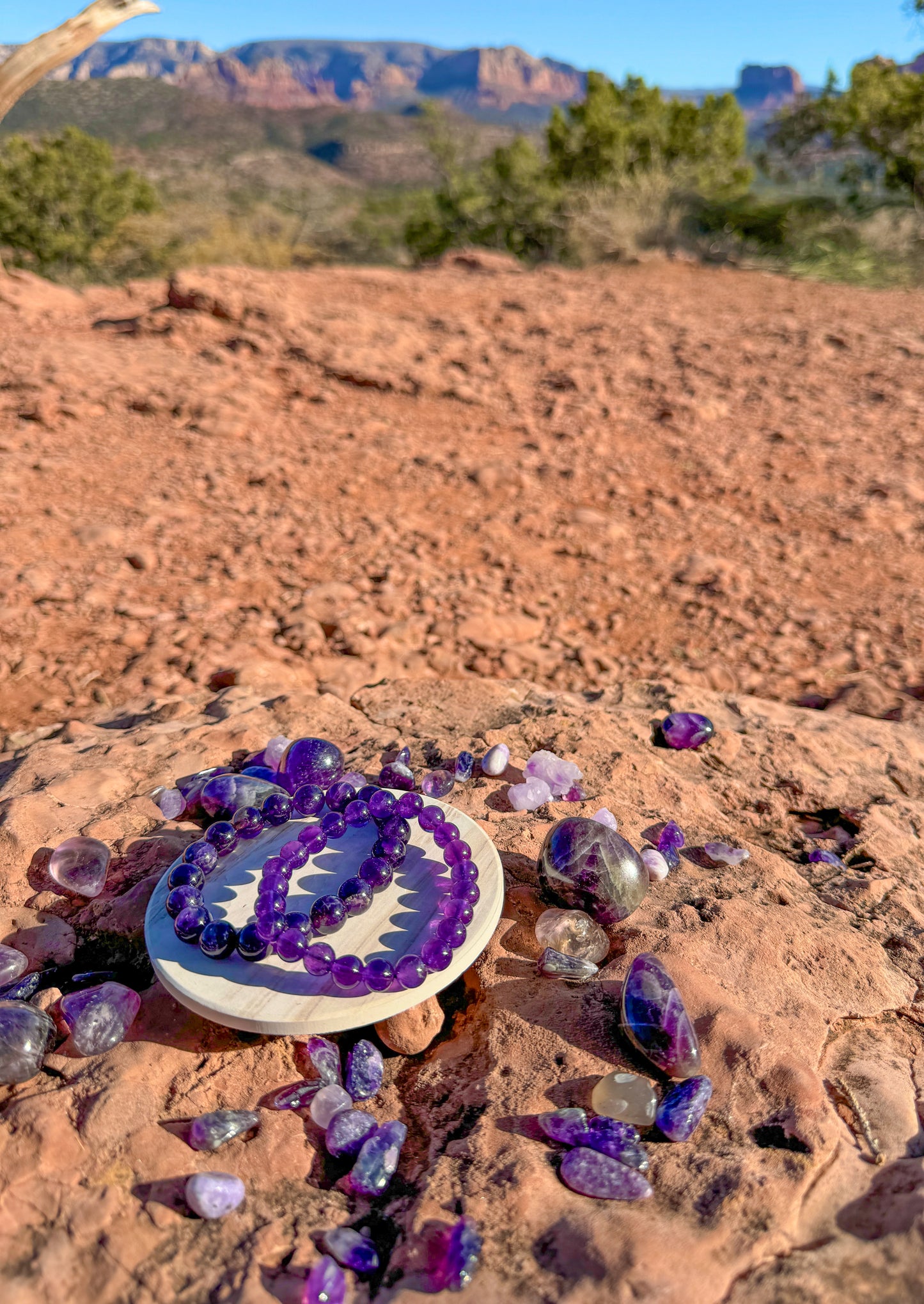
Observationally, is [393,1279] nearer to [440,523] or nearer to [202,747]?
[202,747]

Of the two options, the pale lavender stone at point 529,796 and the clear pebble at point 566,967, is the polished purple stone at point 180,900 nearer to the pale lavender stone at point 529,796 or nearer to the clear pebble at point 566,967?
the clear pebble at point 566,967

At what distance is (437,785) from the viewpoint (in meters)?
2.22

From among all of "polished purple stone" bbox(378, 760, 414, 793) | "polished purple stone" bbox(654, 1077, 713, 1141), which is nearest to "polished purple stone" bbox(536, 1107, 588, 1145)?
"polished purple stone" bbox(654, 1077, 713, 1141)

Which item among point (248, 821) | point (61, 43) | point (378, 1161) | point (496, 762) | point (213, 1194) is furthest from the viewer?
point (61, 43)

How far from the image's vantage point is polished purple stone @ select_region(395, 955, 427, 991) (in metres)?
1.51

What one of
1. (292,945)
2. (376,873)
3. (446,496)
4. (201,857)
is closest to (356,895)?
(376,873)

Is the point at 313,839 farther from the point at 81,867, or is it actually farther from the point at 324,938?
the point at 81,867

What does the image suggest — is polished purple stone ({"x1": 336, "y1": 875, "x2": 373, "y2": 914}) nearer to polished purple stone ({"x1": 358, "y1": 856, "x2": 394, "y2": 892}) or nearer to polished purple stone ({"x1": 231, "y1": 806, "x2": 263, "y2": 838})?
polished purple stone ({"x1": 358, "y1": 856, "x2": 394, "y2": 892})

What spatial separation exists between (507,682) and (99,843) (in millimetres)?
1502

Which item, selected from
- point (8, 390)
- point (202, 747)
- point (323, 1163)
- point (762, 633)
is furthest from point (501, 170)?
point (323, 1163)

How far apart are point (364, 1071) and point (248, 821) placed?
0.67m

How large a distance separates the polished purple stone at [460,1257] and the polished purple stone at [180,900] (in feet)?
2.63

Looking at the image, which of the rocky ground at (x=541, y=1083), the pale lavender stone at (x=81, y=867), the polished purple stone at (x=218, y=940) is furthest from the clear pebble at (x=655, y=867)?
the pale lavender stone at (x=81, y=867)

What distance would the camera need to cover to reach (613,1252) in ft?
3.91
